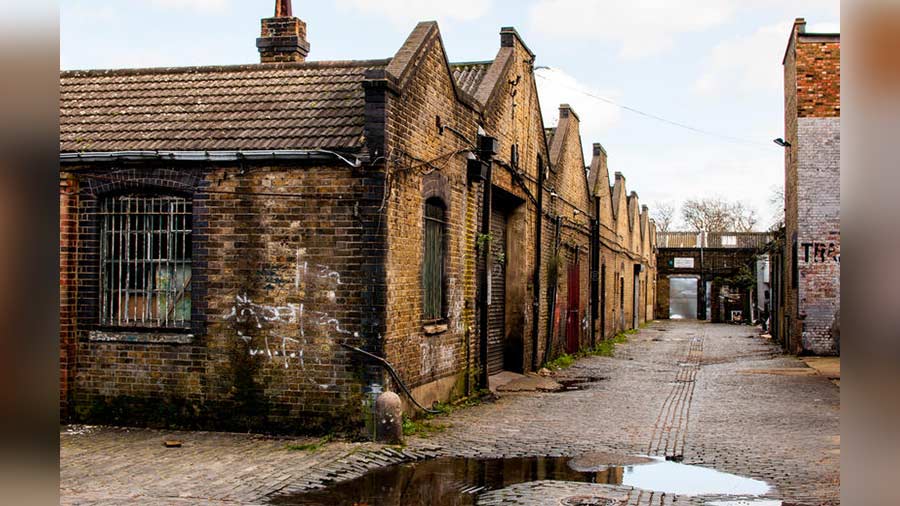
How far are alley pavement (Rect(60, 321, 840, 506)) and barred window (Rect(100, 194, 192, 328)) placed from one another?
1.57 meters

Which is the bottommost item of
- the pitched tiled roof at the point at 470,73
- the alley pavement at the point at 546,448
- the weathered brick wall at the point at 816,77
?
the alley pavement at the point at 546,448

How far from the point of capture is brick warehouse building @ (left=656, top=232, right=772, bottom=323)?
2131 inches

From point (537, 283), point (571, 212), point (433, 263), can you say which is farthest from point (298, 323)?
point (571, 212)

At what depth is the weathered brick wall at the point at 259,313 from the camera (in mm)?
10648

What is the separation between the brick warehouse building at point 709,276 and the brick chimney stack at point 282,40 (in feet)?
140

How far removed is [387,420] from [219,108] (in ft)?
16.6

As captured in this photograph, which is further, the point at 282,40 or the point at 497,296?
the point at 497,296

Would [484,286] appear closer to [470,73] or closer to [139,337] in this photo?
[470,73]

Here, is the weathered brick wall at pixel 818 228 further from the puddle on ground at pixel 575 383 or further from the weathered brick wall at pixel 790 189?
the puddle on ground at pixel 575 383

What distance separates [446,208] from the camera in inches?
533

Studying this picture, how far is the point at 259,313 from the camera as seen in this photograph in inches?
431

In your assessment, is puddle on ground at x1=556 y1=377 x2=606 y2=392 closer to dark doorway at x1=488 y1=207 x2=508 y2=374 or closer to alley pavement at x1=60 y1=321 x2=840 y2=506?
alley pavement at x1=60 y1=321 x2=840 y2=506

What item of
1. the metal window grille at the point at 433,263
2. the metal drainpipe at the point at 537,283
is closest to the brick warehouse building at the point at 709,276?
the metal drainpipe at the point at 537,283
